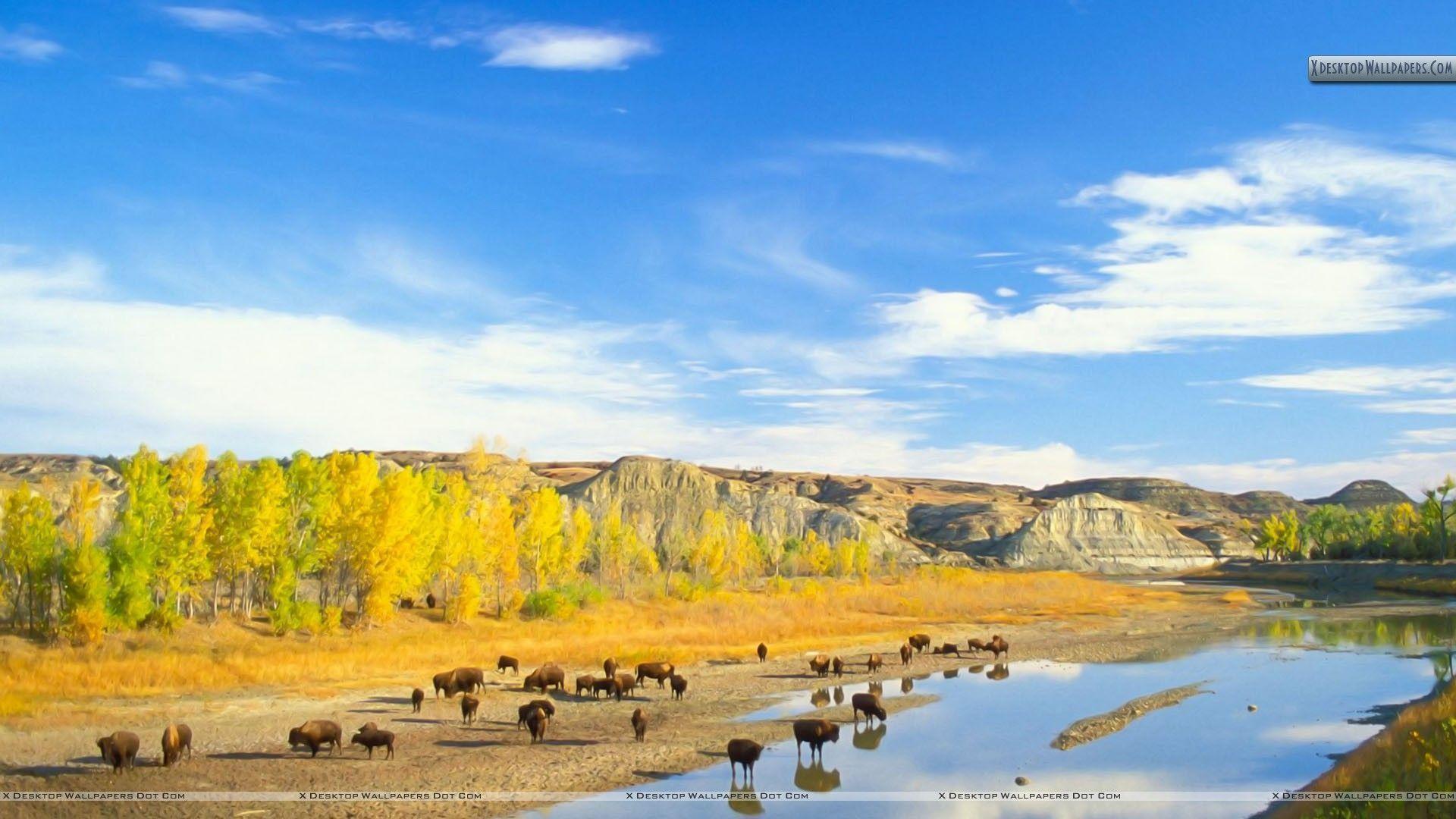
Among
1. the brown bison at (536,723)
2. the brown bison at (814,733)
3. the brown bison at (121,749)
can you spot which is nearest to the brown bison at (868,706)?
the brown bison at (814,733)

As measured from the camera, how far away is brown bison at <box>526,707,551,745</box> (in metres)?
24.5

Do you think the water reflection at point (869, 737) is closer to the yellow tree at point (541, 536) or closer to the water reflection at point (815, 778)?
the water reflection at point (815, 778)

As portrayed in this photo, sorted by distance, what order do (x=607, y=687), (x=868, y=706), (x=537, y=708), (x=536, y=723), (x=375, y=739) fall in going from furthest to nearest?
1. (x=607, y=687)
2. (x=868, y=706)
3. (x=537, y=708)
4. (x=536, y=723)
5. (x=375, y=739)

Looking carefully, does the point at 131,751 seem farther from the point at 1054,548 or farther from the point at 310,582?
the point at 1054,548

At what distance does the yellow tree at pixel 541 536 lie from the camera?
6644cm

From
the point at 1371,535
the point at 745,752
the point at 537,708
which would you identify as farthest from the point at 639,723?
the point at 1371,535

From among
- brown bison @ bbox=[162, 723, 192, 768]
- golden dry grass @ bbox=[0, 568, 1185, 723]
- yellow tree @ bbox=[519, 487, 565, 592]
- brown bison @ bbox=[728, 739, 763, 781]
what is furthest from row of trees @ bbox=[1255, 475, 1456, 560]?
brown bison @ bbox=[162, 723, 192, 768]

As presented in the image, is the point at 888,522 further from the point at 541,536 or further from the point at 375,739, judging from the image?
the point at 375,739

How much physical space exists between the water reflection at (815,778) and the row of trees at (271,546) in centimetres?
3107

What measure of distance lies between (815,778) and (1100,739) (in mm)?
9411

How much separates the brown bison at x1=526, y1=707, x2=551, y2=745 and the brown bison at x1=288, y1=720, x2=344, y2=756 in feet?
15.3

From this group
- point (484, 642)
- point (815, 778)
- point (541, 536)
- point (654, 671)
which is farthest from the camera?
point (541, 536)

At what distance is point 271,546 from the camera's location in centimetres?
4838

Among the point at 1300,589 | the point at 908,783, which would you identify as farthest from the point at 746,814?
the point at 1300,589
